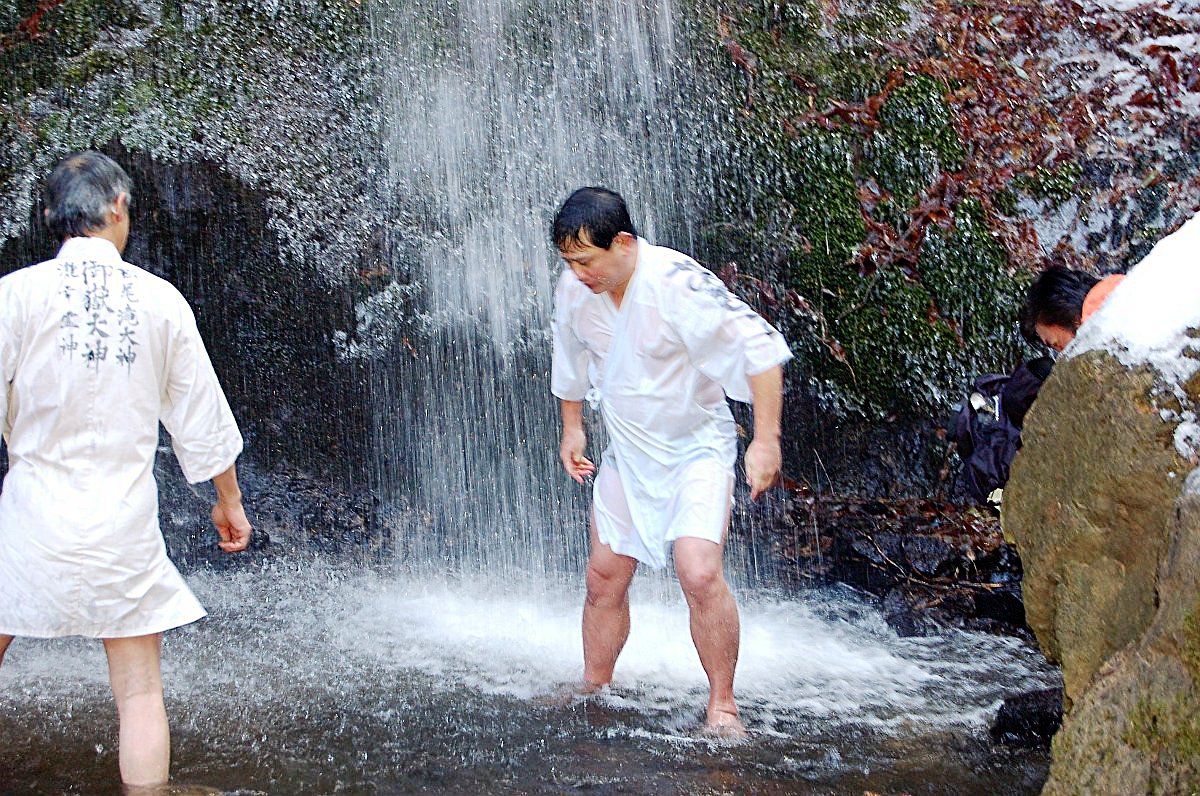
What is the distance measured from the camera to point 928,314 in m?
7.38

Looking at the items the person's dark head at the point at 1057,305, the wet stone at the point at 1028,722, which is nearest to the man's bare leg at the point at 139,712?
the wet stone at the point at 1028,722

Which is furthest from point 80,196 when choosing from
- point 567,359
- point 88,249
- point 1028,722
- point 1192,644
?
point 1028,722

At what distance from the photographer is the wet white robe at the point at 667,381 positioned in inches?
152

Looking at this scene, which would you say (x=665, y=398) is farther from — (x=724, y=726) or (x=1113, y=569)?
(x=1113, y=569)

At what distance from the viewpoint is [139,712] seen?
310 centimetres

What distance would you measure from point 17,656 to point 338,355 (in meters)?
3.30

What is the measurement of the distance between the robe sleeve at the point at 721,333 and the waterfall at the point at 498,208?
3894 millimetres

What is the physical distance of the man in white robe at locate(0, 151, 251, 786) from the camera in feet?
9.98

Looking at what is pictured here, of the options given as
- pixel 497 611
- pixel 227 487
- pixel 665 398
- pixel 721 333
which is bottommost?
pixel 497 611

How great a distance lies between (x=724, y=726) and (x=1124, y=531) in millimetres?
1630

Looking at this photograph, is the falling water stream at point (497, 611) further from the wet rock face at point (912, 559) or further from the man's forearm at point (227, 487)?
the man's forearm at point (227, 487)

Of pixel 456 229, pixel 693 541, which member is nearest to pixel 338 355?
pixel 456 229

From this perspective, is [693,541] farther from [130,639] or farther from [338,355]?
[338,355]

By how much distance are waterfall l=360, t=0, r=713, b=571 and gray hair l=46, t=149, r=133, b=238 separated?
185 inches
